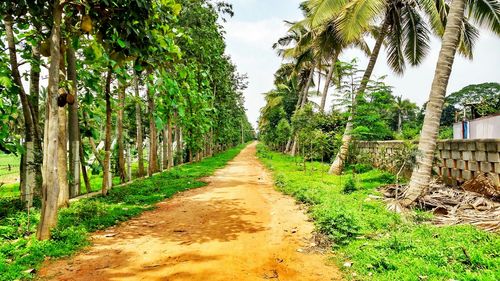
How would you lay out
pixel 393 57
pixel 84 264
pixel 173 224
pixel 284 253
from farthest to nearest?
1. pixel 393 57
2. pixel 173 224
3. pixel 284 253
4. pixel 84 264

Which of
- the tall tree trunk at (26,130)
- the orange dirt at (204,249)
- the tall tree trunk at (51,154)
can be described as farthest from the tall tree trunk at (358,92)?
the tall tree trunk at (26,130)

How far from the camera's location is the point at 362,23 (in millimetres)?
11125

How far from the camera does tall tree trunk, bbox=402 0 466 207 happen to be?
25.5 feet

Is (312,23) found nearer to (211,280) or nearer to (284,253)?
(284,253)

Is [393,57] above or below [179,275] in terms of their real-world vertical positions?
above

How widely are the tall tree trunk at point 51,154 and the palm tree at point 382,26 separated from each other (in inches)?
348

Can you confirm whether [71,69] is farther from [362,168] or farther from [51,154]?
[362,168]

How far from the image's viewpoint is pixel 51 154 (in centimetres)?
557

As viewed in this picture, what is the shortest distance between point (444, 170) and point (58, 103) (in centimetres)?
985

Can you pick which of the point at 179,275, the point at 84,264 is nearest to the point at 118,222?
the point at 84,264

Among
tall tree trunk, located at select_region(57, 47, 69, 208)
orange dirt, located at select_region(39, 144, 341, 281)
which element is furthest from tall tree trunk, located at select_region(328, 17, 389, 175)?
tall tree trunk, located at select_region(57, 47, 69, 208)

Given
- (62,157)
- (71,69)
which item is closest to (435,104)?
(62,157)

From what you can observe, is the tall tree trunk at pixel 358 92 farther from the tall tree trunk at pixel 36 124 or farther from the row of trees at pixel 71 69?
the tall tree trunk at pixel 36 124

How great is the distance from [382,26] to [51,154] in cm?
1264
